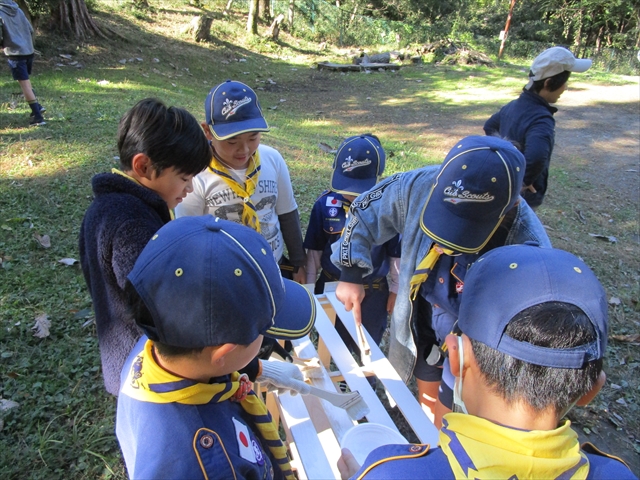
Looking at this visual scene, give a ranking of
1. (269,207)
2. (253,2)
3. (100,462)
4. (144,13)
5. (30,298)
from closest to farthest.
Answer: (100,462)
(269,207)
(30,298)
(144,13)
(253,2)

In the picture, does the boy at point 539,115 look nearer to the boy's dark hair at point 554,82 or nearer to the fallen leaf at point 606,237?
the boy's dark hair at point 554,82

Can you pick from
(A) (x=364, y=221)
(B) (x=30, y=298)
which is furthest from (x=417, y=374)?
(B) (x=30, y=298)

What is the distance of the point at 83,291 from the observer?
3.29 metres

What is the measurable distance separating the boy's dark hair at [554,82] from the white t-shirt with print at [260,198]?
7.00 ft

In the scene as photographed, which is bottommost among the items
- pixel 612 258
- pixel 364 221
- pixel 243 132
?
pixel 612 258

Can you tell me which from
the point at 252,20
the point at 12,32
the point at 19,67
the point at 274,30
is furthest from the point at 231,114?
the point at 274,30

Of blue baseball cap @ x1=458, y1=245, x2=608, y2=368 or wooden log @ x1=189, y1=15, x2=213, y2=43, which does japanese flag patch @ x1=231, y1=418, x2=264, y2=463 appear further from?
wooden log @ x1=189, y1=15, x2=213, y2=43

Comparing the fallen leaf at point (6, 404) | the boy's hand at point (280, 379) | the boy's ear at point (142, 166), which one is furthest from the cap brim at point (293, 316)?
the fallen leaf at point (6, 404)

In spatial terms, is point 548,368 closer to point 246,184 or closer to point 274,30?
point 246,184

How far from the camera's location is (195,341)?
961mm

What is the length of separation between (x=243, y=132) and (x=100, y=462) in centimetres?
178

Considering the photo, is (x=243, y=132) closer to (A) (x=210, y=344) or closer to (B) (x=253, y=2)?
(A) (x=210, y=344)

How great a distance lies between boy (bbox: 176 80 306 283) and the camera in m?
2.06

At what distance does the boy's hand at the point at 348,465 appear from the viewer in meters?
1.26
